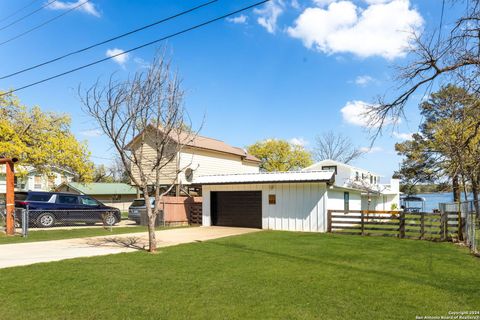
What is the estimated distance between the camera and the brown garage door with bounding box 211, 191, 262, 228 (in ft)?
64.0

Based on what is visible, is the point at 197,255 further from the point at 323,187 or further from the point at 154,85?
the point at 323,187

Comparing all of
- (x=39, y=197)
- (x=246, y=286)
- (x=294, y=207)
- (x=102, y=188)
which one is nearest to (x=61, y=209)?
(x=39, y=197)

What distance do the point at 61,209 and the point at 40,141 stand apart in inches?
360

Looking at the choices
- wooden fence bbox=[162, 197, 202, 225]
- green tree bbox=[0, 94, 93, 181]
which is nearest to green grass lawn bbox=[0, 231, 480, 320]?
wooden fence bbox=[162, 197, 202, 225]

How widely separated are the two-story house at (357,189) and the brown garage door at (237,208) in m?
3.84

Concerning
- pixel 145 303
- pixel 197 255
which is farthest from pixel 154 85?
pixel 145 303

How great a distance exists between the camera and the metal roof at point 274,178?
17.1 m

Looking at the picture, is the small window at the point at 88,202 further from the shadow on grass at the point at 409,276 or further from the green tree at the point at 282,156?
the green tree at the point at 282,156

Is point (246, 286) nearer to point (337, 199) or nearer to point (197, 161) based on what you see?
point (337, 199)

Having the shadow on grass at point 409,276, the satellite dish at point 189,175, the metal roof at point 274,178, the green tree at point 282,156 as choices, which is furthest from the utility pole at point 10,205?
the green tree at point 282,156

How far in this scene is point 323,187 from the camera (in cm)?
1720

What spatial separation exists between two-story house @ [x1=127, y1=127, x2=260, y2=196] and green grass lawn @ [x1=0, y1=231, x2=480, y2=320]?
12.9 meters

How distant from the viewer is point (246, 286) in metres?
6.65

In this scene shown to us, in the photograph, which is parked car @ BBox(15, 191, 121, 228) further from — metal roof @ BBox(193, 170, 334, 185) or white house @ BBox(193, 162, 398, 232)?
white house @ BBox(193, 162, 398, 232)
